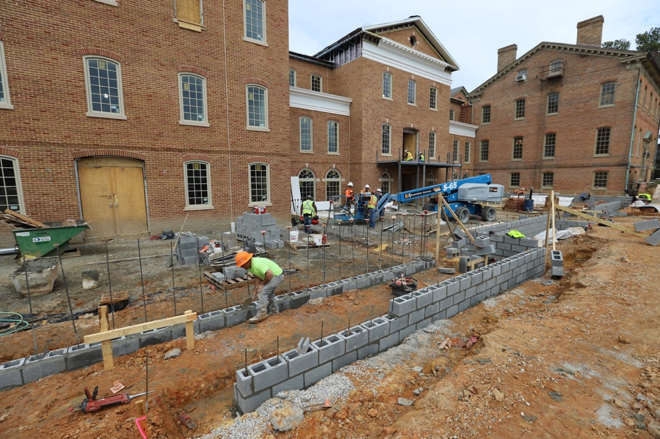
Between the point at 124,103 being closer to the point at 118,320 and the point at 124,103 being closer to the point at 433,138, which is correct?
the point at 118,320

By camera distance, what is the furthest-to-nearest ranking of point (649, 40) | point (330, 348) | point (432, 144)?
point (649, 40) → point (432, 144) → point (330, 348)

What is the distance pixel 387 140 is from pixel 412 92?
15.0 feet

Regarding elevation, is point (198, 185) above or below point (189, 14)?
below

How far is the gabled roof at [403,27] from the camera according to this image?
65.4 ft

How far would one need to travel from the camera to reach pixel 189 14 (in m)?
12.7

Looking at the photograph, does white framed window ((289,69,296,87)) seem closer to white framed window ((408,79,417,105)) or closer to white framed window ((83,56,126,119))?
white framed window ((408,79,417,105))

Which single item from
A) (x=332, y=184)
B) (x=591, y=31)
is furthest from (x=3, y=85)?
(x=591, y=31)

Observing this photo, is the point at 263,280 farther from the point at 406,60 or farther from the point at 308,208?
the point at 406,60

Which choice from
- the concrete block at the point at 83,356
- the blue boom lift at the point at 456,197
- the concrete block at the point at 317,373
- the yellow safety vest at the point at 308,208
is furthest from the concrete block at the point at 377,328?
the blue boom lift at the point at 456,197

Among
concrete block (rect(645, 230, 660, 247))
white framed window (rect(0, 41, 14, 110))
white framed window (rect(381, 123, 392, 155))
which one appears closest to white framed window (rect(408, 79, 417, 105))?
white framed window (rect(381, 123, 392, 155))

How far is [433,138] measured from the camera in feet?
84.4

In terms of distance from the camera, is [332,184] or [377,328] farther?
[332,184]

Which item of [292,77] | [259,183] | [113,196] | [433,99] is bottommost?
[113,196]

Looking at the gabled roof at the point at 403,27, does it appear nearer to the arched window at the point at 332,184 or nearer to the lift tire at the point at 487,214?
the arched window at the point at 332,184
